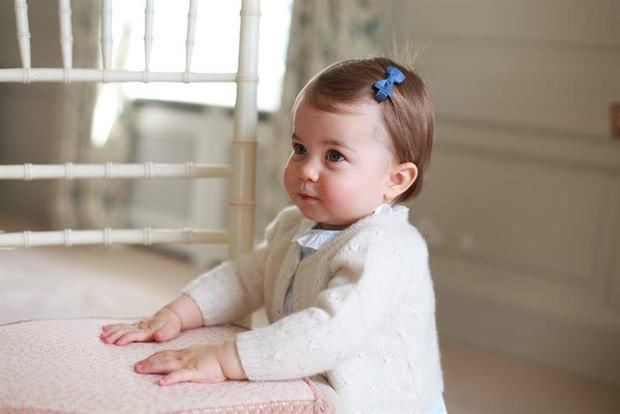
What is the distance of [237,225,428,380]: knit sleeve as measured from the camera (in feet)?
3.83

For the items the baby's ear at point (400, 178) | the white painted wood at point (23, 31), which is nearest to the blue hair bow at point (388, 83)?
the baby's ear at point (400, 178)

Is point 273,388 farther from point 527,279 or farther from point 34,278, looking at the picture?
point 34,278

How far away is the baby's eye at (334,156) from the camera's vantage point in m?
1.28

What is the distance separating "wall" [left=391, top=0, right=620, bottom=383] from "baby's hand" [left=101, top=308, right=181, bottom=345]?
148 centimetres

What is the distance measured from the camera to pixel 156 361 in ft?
3.85

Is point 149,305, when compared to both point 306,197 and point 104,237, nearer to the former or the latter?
point 104,237

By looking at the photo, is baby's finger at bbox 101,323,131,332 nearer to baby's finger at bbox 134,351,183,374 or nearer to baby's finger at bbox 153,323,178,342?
baby's finger at bbox 153,323,178,342

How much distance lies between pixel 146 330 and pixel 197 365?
0.20m

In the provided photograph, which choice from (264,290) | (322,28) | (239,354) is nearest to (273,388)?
(239,354)

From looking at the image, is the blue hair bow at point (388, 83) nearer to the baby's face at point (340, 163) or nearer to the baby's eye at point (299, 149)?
the baby's face at point (340, 163)

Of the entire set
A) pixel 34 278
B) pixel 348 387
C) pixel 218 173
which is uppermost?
pixel 218 173

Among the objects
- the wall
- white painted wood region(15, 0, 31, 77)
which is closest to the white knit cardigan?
white painted wood region(15, 0, 31, 77)

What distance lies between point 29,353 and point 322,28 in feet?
5.96

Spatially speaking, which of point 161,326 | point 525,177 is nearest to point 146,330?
point 161,326
